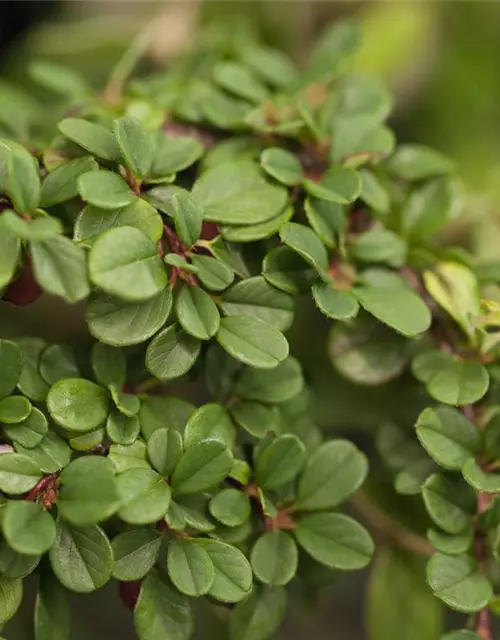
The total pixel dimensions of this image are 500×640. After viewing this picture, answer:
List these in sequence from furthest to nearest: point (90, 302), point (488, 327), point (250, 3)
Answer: point (250, 3) → point (488, 327) → point (90, 302)

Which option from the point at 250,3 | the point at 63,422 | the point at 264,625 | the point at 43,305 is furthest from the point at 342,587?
the point at 250,3

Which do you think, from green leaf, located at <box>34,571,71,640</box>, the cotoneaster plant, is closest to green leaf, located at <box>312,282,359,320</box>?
the cotoneaster plant

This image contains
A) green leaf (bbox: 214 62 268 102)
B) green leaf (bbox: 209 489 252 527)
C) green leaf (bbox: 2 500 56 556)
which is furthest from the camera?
green leaf (bbox: 214 62 268 102)

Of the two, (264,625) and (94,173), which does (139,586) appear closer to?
(264,625)

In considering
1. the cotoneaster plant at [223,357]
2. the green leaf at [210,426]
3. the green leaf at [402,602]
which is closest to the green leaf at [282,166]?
the cotoneaster plant at [223,357]

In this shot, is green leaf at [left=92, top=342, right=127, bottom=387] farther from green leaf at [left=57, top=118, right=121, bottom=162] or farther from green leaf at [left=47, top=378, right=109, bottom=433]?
green leaf at [left=57, top=118, right=121, bottom=162]

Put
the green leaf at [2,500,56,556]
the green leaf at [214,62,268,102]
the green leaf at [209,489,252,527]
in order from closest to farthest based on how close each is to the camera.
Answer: the green leaf at [2,500,56,556]
the green leaf at [209,489,252,527]
the green leaf at [214,62,268,102]

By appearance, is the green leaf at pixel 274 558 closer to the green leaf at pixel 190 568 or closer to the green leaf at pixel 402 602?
the green leaf at pixel 190 568
